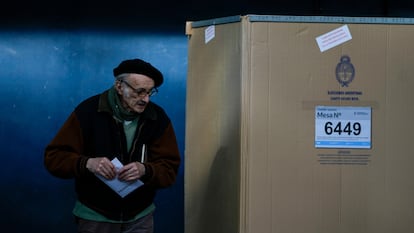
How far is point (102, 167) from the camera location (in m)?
2.50

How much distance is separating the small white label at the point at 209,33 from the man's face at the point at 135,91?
0.31m

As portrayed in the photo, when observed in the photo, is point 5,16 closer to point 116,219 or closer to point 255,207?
point 116,219

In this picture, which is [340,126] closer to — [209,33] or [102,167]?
[209,33]

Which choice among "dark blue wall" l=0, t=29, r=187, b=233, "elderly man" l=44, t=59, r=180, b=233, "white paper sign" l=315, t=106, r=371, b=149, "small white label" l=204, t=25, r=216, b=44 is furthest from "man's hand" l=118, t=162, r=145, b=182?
"dark blue wall" l=0, t=29, r=187, b=233

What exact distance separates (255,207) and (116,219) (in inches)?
25.2

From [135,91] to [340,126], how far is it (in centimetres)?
88

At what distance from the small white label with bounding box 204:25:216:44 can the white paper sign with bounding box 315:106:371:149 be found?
1.84 feet

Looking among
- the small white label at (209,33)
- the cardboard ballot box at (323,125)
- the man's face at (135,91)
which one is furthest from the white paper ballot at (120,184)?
the small white label at (209,33)

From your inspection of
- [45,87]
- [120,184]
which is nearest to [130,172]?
[120,184]

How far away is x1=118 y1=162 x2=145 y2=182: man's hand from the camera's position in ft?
8.32

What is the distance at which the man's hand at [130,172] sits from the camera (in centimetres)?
254

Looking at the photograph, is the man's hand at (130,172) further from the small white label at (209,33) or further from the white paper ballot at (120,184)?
the small white label at (209,33)

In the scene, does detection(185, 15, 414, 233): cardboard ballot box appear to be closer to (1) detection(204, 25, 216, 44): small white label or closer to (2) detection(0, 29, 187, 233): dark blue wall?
(1) detection(204, 25, 216, 44): small white label

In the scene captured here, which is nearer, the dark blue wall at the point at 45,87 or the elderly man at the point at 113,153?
the elderly man at the point at 113,153
